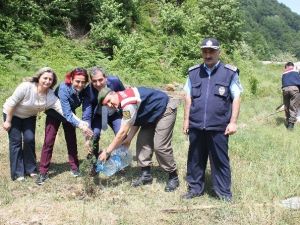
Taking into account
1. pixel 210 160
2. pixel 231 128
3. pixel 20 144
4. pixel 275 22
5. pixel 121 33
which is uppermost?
pixel 275 22

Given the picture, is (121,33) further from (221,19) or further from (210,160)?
(210,160)

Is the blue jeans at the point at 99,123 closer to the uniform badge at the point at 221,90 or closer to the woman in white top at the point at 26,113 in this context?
the woman in white top at the point at 26,113

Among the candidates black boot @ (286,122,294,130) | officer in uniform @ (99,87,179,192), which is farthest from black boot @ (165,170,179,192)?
black boot @ (286,122,294,130)

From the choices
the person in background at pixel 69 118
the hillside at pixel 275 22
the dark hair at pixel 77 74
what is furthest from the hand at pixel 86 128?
the hillside at pixel 275 22

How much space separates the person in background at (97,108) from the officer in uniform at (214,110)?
108 cm

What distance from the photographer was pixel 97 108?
20.1 feet

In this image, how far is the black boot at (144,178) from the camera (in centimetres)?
614

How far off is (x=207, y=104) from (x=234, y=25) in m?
19.6

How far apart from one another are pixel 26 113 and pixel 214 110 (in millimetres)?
2664

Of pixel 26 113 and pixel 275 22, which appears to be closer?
pixel 26 113

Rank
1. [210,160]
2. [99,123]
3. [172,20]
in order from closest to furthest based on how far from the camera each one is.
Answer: [210,160] < [99,123] < [172,20]

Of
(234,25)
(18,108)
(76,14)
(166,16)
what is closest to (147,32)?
(166,16)

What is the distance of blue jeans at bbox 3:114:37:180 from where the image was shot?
6.26m

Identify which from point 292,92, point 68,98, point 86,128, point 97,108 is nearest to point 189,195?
point 86,128
